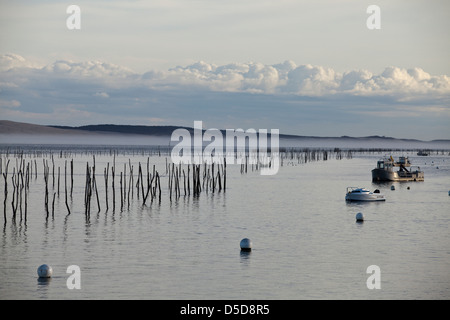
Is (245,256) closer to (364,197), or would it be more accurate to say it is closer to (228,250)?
(228,250)

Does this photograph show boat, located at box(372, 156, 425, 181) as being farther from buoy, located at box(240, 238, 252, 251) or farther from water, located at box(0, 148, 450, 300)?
buoy, located at box(240, 238, 252, 251)

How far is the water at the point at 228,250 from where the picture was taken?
23.3 m

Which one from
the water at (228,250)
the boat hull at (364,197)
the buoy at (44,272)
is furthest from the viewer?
the boat hull at (364,197)

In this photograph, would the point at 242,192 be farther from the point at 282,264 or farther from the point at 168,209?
the point at 282,264

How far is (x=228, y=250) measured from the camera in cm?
3111

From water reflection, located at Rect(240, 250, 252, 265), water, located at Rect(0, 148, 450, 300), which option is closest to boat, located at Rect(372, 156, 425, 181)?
water, located at Rect(0, 148, 450, 300)

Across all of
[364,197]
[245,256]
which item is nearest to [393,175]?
[364,197]

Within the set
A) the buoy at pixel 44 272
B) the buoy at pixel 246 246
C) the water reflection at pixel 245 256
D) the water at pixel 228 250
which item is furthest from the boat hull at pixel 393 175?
the buoy at pixel 44 272

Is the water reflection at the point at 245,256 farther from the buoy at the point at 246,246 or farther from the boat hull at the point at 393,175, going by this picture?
the boat hull at the point at 393,175

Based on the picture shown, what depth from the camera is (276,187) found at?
74.1m

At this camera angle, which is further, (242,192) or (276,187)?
(276,187)

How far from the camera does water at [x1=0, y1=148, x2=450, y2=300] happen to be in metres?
23.3
